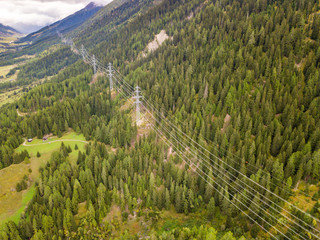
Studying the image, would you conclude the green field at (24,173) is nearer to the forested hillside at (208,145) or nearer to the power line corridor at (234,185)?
the forested hillside at (208,145)

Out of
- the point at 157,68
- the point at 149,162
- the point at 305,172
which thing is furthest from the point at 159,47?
the point at 305,172

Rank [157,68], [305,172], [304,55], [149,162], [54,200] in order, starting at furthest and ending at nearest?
[157,68], [304,55], [149,162], [54,200], [305,172]

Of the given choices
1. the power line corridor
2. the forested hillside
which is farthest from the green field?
the power line corridor

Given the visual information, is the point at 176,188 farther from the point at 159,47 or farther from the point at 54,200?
the point at 159,47

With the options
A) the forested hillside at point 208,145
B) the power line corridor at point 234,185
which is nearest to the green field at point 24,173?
the forested hillside at point 208,145

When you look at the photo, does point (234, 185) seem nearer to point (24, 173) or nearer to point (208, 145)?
point (208, 145)

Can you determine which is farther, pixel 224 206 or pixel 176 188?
pixel 176 188

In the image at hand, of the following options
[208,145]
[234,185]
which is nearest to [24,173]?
[208,145]
